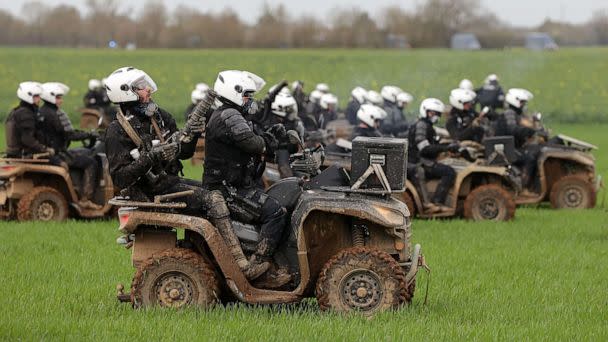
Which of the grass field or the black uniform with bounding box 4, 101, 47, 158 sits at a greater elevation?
the black uniform with bounding box 4, 101, 47, 158

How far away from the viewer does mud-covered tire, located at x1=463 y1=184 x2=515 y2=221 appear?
70.3 ft

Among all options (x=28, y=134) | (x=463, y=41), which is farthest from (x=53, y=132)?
(x=463, y=41)

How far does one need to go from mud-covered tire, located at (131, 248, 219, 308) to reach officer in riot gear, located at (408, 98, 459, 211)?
9977 mm

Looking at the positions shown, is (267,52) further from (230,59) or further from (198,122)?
(198,122)

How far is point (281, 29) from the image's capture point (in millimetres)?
111312

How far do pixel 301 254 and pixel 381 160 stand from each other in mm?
1101

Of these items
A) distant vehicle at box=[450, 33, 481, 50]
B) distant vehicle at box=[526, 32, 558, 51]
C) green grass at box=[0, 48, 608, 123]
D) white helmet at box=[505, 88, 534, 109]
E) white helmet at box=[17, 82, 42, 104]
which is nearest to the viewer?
white helmet at box=[17, 82, 42, 104]

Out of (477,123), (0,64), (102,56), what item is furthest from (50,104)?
(102,56)

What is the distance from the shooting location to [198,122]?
1131 centimetres

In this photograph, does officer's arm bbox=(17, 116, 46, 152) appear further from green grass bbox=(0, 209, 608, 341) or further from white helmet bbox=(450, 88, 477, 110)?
white helmet bbox=(450, 88, 477, 110)

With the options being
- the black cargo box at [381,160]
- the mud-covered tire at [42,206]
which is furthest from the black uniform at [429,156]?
the black cargo box at [381,160]

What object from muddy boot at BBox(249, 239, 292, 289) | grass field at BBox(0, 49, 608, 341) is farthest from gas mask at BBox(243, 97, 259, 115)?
grass field at BBox(0, 49, 608, 341)

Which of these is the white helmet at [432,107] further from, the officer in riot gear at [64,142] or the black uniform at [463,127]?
the officer in riot gear at [64,142]

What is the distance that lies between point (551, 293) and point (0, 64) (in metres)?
72.7
